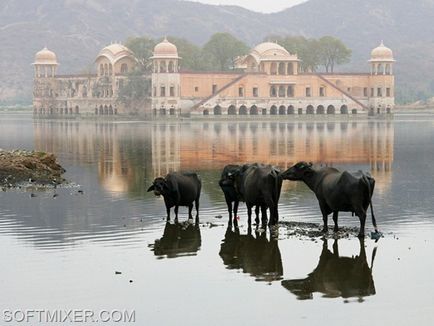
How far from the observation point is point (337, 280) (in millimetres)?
13070

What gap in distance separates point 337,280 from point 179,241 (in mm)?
3825

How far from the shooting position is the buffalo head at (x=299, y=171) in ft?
56.8

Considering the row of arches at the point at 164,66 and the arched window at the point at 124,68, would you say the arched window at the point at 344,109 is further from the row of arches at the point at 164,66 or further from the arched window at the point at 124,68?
the arched window at the point at 124,68

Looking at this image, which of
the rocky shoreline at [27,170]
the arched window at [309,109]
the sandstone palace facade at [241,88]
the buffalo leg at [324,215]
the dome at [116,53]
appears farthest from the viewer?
the dome at [116,53]

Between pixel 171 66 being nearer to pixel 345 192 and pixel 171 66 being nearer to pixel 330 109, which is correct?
pixel 330 109

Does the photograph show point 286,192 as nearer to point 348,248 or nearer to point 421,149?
point 348,248

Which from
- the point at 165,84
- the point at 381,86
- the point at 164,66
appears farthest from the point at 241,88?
the point at 381,86

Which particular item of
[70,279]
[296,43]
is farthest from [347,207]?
[296,43]

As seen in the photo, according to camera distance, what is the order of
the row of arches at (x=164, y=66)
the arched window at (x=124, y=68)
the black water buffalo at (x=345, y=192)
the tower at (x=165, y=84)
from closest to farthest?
the black water buffalo at (x=345, y=192) < the tower at (x=165, y=84) < the row of arches at (x=164, y=66) < the arched window at (x=124, y=68)

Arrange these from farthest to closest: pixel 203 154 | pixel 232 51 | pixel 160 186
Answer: pixel 232 51
pixel 203 154
pixel 160 186

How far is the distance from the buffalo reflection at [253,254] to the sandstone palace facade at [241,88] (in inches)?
3339

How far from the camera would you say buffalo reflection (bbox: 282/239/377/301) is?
1235 cm

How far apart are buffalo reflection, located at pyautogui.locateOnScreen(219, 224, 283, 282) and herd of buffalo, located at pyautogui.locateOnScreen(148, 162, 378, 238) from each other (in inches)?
25.8

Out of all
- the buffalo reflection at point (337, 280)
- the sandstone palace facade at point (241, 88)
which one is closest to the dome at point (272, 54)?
the sandstone palace facade at point (241, 88)
